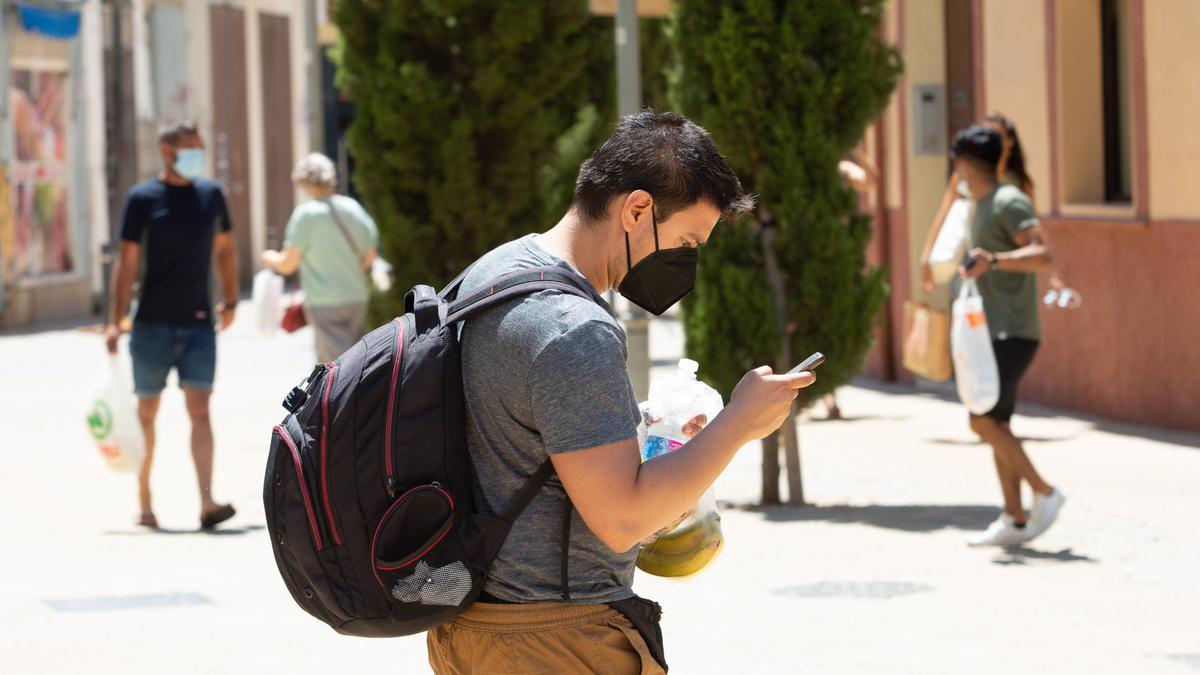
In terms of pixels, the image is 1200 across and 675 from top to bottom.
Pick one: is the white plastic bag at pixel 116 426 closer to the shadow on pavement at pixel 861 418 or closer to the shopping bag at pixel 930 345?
the shopping bag at pixel 930 345

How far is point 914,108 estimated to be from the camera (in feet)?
51.2

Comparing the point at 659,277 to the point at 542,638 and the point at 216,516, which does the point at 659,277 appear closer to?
the point at 542,638

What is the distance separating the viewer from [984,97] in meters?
14.7

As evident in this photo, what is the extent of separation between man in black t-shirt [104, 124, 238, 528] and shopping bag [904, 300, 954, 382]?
328 cm

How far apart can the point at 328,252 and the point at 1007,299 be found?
4.47 meters

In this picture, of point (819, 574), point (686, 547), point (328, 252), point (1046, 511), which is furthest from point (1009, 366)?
point (686, 547)

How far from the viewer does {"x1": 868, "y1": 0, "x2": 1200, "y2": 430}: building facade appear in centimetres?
1209

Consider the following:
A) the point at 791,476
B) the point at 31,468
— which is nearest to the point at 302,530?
the point at 791,476

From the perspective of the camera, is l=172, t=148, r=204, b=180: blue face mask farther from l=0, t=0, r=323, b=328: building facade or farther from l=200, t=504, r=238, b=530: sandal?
l=0, t=0, r=323, b=328: building facade

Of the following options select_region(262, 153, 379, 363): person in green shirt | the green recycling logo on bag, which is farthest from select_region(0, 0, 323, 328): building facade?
the green recycling logo on bag

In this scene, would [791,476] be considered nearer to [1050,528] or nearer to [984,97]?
[1050,528]

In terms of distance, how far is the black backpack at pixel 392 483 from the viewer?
314 cm

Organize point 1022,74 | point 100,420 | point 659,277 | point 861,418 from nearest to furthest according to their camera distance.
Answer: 1. point 659,277
2. point 100,420
3. point 861,418
4. point 1022,74

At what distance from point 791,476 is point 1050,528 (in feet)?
5.14
